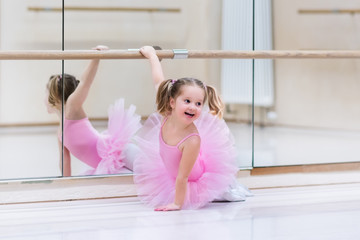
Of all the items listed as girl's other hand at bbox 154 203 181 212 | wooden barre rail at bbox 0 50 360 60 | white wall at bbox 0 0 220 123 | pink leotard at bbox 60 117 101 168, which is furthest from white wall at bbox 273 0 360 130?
girl's other hand at bbox 154 203 181 212

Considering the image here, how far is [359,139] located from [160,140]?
2.42m

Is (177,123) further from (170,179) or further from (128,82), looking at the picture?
(128,82)

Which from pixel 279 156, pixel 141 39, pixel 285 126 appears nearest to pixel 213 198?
pixel 279 156

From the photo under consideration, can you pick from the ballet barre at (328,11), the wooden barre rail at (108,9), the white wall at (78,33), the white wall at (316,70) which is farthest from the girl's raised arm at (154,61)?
the ballet barre at (328,11)

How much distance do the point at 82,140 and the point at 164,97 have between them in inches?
23.5

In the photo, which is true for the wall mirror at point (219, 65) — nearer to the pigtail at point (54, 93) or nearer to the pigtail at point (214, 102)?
the pigtail at point (54, 93)

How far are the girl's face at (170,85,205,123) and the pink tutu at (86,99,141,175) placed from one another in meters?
0.54

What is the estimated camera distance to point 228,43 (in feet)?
13.7

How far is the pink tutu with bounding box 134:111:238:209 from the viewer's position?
1.90 meters

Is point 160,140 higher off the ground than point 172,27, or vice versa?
point 172,27

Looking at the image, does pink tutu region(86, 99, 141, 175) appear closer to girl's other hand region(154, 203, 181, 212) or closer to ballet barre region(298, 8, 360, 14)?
girl's other hand region(154, 203, 181, 212)

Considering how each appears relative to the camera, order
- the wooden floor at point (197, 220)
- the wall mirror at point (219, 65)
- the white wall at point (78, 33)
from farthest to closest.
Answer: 1. the white wall at point (78, 33)
2. the wall mirror at point (219, 65)
3. the wooden floor at point (197, 220)

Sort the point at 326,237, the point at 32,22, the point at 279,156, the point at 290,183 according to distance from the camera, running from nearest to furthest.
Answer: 1. the point at 326,237
2. the point at 290,183
3. the point at 279,156
4. the point at 32,22

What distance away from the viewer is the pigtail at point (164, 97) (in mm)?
1912
